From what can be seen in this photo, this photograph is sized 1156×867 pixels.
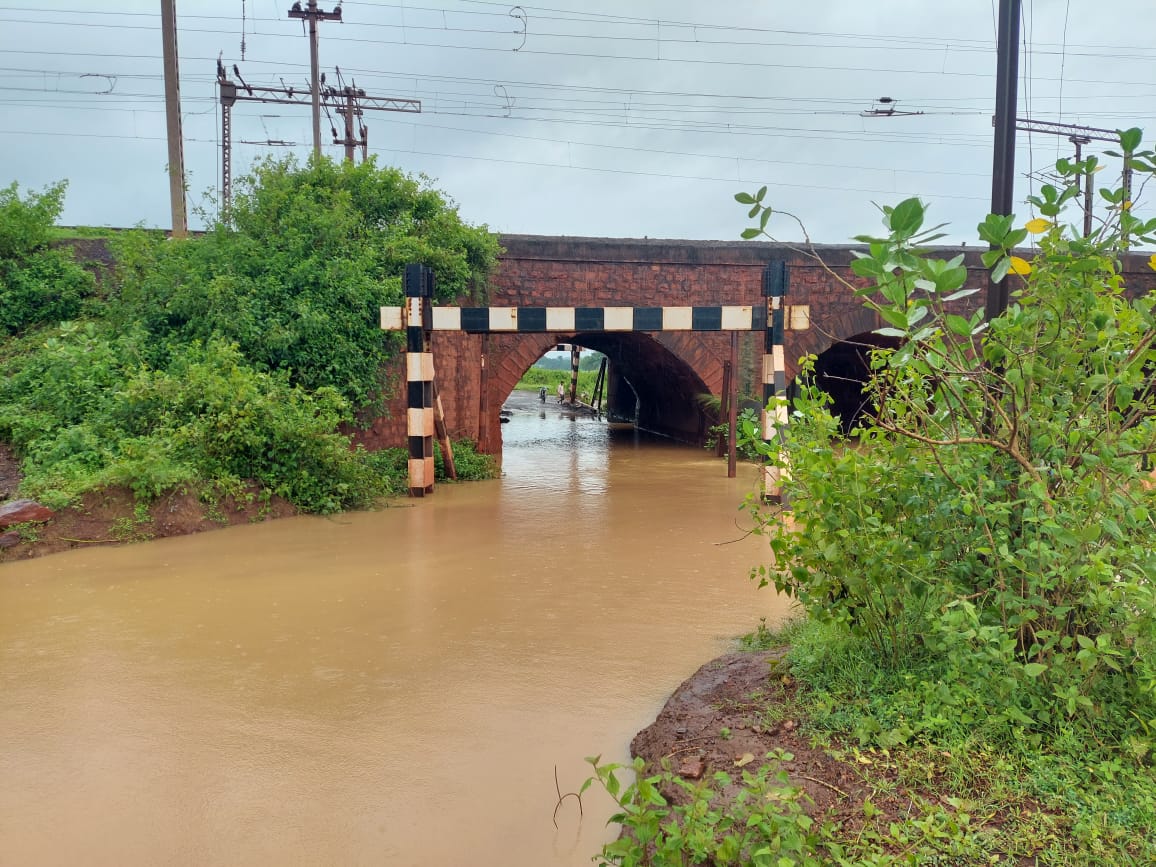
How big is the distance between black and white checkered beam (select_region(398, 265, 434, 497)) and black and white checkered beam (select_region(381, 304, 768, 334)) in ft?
0.76

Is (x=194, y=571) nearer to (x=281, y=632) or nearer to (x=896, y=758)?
(x=281, y=632)

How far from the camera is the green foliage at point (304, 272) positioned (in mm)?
9711

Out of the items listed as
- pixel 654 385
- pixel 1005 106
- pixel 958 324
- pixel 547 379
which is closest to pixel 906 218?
pixel 958 324

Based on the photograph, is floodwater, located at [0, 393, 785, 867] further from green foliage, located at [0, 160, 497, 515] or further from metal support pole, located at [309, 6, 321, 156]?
metal support pole, located at [309, 6, 321, 156]

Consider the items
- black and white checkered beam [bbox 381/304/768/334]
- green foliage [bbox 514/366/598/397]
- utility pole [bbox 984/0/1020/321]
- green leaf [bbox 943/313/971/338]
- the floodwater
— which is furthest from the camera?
green foliage [bbox 514/366/598/397]

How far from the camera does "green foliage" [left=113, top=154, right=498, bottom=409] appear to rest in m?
9.71

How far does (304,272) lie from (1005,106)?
7565mm

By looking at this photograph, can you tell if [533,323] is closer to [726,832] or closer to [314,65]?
[726,832]

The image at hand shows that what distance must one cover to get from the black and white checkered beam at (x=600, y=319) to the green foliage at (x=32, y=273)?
15.5ft

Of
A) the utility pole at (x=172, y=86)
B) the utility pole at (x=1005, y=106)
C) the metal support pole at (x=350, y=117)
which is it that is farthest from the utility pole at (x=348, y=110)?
the utility pole at (x=1005, y=106)

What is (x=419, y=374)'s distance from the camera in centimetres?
958

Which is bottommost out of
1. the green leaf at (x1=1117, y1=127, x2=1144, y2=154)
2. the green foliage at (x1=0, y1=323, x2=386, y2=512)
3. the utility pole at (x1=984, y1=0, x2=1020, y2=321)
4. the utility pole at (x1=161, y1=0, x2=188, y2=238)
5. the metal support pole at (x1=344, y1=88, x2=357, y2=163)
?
the green foliage at (x1=0, y1=323, x2=386, y2=512)

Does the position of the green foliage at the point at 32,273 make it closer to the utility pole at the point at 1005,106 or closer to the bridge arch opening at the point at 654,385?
the bridge arch opening at the point at 654,385

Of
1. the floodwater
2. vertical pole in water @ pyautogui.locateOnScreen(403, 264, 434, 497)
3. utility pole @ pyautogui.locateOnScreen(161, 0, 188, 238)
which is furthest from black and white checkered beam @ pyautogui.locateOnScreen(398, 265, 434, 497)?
utility pole @ pyautogui.locateOnScreen(161, 0, 188, 238)
